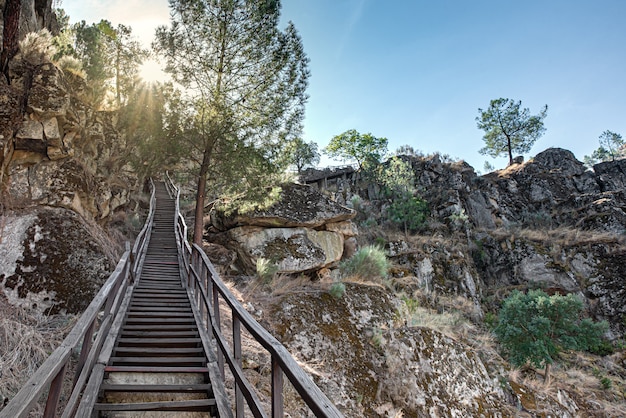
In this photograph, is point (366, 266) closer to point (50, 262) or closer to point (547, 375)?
point (547, 375)

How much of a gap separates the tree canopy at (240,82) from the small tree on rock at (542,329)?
10.9 metres

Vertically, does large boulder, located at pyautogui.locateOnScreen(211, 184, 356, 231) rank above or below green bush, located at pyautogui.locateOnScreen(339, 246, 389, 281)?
above

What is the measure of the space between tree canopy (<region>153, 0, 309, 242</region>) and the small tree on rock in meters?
10.9

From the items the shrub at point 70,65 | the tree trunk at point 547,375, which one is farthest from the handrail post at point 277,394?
the tree trunk at point 547,375

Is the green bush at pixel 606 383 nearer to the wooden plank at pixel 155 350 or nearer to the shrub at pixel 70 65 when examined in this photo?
the wooden plank at pixel 155 350

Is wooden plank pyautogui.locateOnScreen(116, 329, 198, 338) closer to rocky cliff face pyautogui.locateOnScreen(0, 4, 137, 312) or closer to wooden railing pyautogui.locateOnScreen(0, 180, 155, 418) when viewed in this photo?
wooden railing pyautogui.locateOnScreen(0, 180, 155, 418)

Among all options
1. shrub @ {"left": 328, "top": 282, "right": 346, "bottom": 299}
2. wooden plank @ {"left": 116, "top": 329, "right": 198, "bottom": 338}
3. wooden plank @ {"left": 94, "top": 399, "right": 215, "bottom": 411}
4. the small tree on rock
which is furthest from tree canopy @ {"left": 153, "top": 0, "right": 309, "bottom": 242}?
the small tree on rock

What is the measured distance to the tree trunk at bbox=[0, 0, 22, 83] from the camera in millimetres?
7980

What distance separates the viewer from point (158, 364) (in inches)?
170

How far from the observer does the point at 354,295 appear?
9.92 m

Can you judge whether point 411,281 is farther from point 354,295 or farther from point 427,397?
point 427,397

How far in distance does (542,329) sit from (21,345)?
1516 centimetres

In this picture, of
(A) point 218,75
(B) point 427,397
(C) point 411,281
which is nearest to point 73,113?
(A) point 218,75

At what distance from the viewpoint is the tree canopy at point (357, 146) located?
36.1 metres
